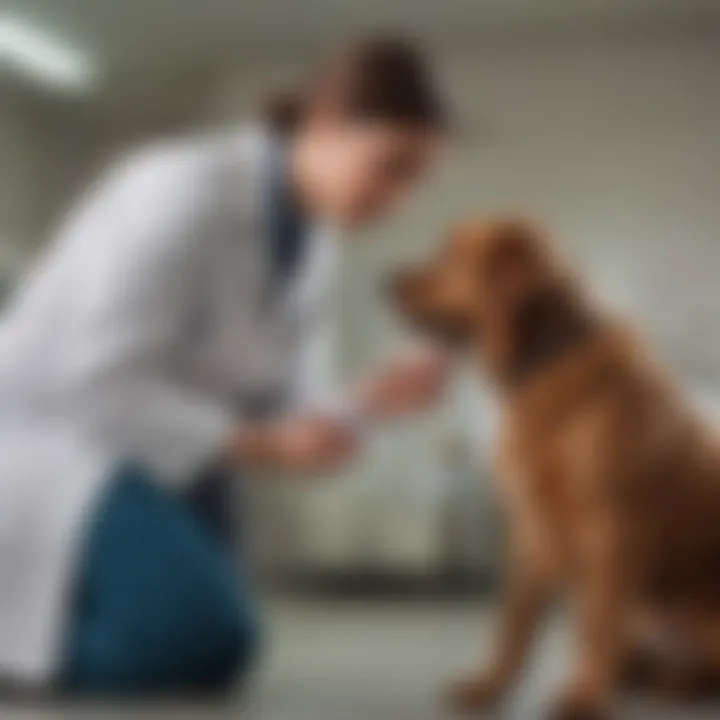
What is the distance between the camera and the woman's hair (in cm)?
88

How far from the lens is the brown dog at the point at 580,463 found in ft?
2.79

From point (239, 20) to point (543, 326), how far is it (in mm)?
226

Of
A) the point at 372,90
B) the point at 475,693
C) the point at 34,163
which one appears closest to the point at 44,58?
the point at 34,163

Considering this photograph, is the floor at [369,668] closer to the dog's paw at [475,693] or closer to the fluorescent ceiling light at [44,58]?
the dog's paw at [475,693]

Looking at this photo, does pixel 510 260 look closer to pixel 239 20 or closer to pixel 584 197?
pixel 584 197

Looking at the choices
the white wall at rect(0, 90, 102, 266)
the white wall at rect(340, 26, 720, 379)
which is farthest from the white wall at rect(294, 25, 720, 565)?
the white wall at rect(0, 90, 102, 266)

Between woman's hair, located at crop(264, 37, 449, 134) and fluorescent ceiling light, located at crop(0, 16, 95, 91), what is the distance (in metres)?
0.10

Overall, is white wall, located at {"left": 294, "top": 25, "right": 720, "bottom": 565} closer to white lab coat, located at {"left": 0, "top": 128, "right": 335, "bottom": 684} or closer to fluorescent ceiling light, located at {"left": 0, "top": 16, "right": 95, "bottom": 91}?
white lab coat, located at {"left": 0, "top": 128, "right": 335, "bottom": 684}

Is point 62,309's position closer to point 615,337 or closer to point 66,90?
point 66,90

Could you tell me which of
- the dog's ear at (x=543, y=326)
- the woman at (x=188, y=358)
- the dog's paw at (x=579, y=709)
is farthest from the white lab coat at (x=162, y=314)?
the dog's paw at (x=579, y=709)

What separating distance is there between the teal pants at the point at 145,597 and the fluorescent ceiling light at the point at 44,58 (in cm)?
21

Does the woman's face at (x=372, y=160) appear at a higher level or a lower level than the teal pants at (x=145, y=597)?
higher

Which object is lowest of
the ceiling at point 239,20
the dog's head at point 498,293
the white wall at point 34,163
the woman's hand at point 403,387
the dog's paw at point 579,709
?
the dog's paw at point 579,709

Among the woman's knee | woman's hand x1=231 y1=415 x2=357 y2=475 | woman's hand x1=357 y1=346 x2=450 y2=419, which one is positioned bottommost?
the woman's knee
